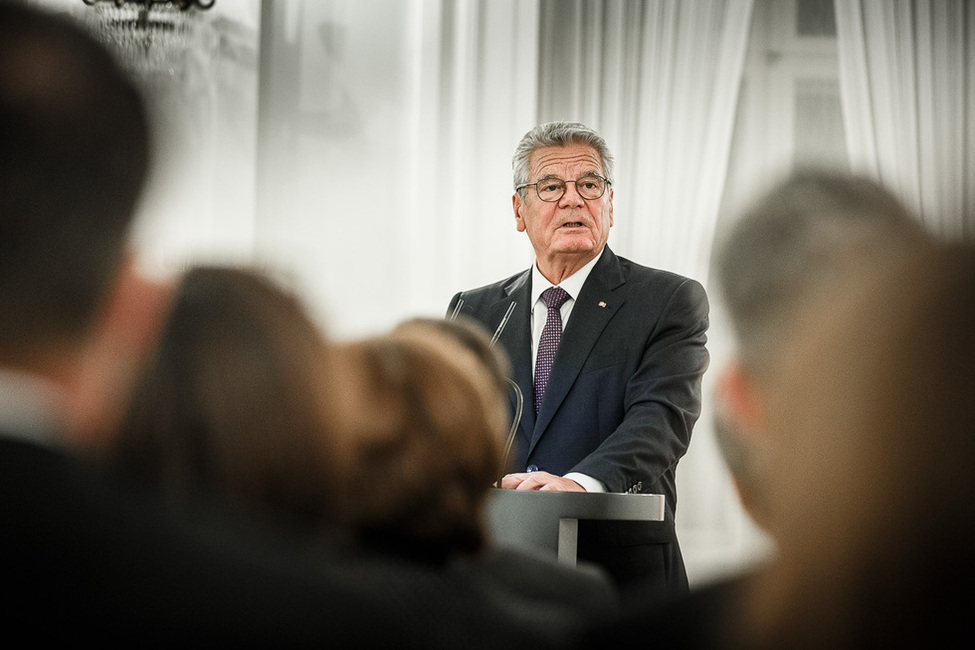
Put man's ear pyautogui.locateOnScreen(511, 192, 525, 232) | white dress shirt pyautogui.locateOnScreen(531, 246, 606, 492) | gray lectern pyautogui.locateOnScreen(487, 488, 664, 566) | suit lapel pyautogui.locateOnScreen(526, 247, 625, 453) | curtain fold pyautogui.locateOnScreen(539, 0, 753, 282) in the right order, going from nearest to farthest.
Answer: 1. gray lectern pyautogui.locateOnScreen(487, 488, 664, 566)
2. suit lapel pyautogui.locateOnScreen(526, 247, 625, 453)
3. white dress shirt pyautogui.locateOnScreen(531, 246, 606, 492)
4. man's ear pyautogui.locateOnScreen(511, 192, 525, 232)
5. curtain fold pyautogui.locateOnScreen(539, 0, 753, 282)

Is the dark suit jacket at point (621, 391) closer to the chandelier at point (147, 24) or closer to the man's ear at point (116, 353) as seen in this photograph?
the chandelier at point (147, 24)

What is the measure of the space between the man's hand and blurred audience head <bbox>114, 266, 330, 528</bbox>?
1508 mm

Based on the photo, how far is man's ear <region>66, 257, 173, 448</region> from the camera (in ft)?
2.51

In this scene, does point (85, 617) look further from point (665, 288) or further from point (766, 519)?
point (665, 288)

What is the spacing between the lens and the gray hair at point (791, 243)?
2.84ft

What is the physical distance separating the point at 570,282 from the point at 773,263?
2.28 meters

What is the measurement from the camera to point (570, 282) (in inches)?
126

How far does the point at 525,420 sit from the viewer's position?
9.63 feet

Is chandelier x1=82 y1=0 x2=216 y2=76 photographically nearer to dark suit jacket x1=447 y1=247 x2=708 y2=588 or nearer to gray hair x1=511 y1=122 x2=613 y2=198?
gray hair x1=511 y1=122 x2=613 y2=198

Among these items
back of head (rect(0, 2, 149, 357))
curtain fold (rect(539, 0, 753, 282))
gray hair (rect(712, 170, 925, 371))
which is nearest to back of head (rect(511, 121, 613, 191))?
curtain fold (rect(539, 0, 753, 282))

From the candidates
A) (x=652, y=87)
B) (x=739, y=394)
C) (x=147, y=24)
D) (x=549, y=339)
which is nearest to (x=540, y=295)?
(x=549, y=339)

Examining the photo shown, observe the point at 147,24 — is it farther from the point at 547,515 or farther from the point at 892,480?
the point at 892,480

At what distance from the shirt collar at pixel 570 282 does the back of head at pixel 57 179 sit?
2.40 m

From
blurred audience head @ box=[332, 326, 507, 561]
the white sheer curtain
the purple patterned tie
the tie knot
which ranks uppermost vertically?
the white sheer curtain
